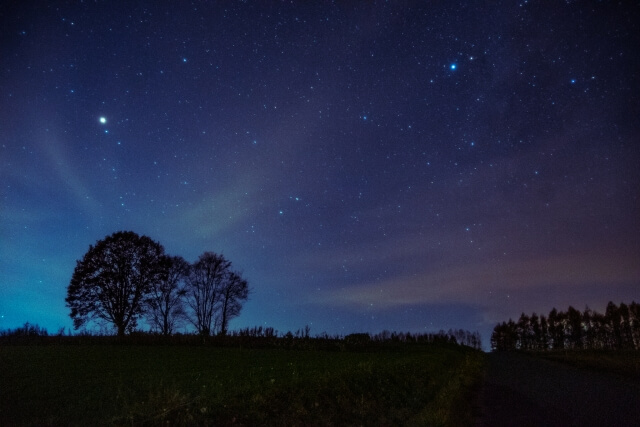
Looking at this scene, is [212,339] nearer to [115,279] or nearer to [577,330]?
[115,279]

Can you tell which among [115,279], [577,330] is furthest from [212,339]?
[577,330]

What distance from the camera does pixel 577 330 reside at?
416 feet

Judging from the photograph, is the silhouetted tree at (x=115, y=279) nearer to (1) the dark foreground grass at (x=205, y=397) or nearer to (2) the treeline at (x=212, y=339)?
(2) the treeline at (x=212, y=339)

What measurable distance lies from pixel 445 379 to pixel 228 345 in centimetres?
1755

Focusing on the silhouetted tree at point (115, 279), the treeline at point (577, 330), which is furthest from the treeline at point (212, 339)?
the treeline at point (577, 330)

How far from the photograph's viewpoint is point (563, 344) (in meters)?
133

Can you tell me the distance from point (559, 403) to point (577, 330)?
5414 inches

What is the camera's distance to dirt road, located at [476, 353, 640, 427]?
36.9 feet

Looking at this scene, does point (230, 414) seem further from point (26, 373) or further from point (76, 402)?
point (26, 373)

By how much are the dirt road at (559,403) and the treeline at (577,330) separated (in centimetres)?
9878

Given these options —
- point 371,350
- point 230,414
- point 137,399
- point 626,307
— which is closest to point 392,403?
point 230,414

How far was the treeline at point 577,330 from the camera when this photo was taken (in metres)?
115

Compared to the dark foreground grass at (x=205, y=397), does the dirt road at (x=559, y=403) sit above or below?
below

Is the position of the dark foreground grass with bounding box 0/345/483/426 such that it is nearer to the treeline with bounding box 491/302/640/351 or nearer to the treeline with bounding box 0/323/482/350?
the treeline with bounding box 0/323/482/350
